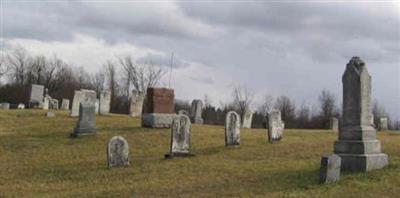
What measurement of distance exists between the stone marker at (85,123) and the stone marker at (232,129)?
6.32m

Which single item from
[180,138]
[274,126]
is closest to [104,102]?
[274,126]

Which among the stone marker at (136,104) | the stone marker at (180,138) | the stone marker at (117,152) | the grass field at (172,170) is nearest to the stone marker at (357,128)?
the grass field at (172,170)

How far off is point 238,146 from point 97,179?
6978 millimetres

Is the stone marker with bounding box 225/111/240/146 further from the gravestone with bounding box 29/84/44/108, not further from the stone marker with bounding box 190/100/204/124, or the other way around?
the gravestone with bounding box 29/84/44/108

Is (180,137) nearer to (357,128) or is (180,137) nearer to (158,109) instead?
(357,128)

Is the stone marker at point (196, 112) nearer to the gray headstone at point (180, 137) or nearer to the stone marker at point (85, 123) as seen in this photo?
the stone marker at point (85, 123)

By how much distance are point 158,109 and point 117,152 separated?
9326 mm

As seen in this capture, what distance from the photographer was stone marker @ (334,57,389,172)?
565 inches

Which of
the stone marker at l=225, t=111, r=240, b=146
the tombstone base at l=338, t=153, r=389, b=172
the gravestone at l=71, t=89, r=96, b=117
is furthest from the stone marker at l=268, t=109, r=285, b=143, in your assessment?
the gravestone at l=71, t=89, r=96, b=117

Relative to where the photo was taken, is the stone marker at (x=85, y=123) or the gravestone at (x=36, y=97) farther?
the gravestone at (x=36, y=97)

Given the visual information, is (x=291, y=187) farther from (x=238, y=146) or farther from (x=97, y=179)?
(x=238, y=146)

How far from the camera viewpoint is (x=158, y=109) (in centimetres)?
2577

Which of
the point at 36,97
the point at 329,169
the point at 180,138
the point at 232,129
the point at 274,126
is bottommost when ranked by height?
the point at 329,169

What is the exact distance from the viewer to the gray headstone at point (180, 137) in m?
18.0
